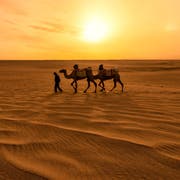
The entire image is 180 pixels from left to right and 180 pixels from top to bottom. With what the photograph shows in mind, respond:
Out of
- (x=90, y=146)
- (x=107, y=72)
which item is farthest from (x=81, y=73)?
(x=90, y=146)

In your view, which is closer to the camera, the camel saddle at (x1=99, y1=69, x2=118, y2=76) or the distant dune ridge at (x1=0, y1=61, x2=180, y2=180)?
the distant dune ridge at (x1=0, y1=61, x2=180, y2=180)

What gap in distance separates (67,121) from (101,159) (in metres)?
1.62

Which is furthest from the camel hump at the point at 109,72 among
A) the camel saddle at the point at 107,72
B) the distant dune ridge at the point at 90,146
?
the distant dune ridge at the point at 90,146

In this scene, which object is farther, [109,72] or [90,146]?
[109,72]

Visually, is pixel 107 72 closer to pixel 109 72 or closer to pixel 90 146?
pixel 109 72

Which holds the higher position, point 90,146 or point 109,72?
point 109,72

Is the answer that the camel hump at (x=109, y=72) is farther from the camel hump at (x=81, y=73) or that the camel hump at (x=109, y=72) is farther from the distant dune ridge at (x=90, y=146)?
the distant dune ridge at (x=90, y=146)

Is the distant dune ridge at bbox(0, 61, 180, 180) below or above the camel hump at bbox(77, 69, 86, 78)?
below

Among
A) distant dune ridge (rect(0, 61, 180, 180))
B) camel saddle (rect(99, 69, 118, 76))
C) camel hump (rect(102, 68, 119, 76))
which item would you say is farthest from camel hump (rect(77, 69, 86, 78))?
distant dune ridge (rect(0, 61, 180, 180))

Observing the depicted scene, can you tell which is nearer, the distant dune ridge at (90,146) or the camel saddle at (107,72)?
the distant dune ridge at (90,146)

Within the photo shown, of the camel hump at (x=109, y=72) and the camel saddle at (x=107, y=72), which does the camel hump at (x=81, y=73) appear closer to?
the camel saddle at (x=107, y=72)

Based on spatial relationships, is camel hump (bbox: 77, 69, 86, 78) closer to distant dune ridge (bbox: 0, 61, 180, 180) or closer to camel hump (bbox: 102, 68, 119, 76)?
camel hump (bbox: 102, 68, 119, 76)

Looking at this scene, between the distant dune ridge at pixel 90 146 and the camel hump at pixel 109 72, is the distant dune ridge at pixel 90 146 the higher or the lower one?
the lower one

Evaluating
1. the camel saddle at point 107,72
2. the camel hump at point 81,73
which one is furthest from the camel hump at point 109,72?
the camel hump at point 81,73
